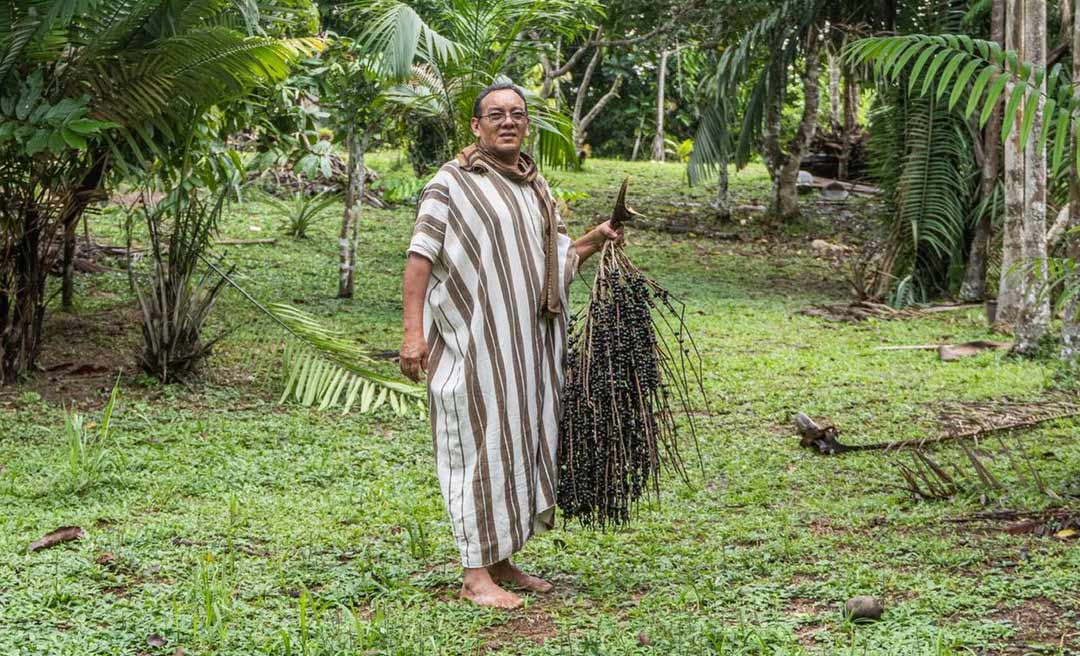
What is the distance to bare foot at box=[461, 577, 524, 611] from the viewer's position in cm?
417

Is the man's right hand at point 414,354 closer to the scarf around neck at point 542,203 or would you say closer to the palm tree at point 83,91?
the scarf around neck at point 542,203

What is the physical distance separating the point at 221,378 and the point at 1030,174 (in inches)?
214

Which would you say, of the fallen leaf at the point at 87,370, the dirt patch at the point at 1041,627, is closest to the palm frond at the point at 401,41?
the fallen leaf at the point at 87,370

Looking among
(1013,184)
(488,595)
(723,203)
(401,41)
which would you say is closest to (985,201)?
(1013,184)

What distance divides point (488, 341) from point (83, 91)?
13.4 feet

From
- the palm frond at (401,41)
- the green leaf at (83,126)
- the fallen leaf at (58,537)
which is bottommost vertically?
the fallen leaf at (58,537)

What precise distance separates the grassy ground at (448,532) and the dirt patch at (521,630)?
12mm

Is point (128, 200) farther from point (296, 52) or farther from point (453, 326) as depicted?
point (453, 326)

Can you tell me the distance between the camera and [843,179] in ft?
58.1

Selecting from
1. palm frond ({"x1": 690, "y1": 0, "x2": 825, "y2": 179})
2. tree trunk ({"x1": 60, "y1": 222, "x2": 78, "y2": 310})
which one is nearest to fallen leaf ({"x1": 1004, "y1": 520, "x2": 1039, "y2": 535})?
tree trunk ({"x1": 60, "y1": 222, "x2": 78, "y2": 310})

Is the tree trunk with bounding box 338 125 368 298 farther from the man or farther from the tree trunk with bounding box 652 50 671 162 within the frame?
the tree trunk with bounding box 652 50 671 162

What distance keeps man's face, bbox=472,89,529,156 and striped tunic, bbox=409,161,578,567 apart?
11 centimetres

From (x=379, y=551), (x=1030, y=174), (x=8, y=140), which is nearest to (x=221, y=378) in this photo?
(x=8, y=140)

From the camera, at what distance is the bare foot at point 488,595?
13.7 ft
